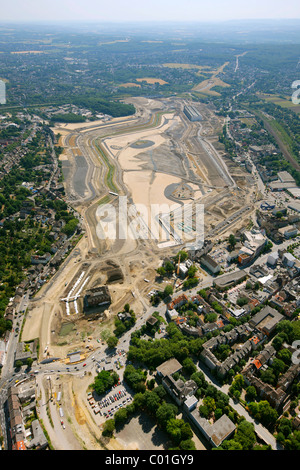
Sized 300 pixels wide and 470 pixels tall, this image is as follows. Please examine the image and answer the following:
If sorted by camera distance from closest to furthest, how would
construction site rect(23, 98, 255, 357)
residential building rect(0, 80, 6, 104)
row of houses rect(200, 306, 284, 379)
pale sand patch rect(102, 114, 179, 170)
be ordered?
row of houses rect(200, 306, 284, 379)
construction site rect(23, 98, 255, 357)
pale sand patch rect(102, 114, 179, 170)
residential building rect(0, 80, 6, 104)

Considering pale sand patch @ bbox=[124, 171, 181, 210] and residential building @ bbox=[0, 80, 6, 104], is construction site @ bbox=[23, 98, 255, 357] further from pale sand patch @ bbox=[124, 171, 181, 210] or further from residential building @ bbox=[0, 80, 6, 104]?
residential building @ bbox=[0, 80, 6, 104]

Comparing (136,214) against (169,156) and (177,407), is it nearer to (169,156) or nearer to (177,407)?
(169,156)

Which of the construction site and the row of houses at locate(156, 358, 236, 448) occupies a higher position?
the construction site

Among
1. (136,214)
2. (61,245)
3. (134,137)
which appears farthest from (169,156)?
(61,245)

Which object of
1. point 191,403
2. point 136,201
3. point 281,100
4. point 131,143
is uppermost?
point 281,100

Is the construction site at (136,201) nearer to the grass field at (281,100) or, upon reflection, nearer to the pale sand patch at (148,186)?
the pale sand patch at (148,186)

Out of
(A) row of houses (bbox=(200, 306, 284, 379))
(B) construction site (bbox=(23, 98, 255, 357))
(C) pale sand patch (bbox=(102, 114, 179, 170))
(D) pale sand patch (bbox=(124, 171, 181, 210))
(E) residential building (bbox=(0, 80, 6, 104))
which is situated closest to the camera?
(A) row of houses (bbox=(200, 306, 284, 379))

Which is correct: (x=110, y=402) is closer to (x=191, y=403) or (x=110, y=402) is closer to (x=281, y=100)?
(x=191, y=403)

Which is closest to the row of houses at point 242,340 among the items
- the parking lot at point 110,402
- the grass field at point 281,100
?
the parking lot at point 110,402

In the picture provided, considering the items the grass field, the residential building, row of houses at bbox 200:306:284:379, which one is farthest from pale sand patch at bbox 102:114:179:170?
the residential building

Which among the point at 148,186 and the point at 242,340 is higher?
the point at 148,186

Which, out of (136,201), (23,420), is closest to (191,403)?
(23,420)
